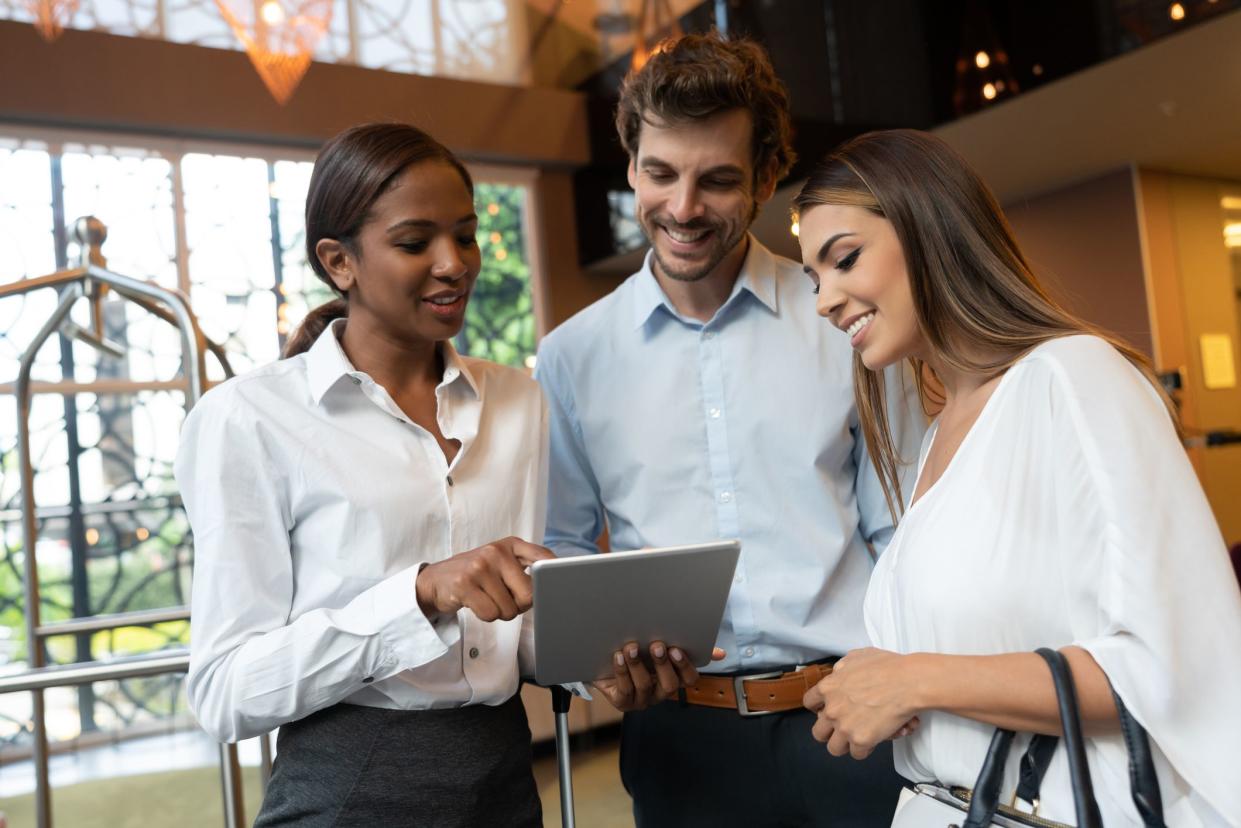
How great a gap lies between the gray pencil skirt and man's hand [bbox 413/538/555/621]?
195mm

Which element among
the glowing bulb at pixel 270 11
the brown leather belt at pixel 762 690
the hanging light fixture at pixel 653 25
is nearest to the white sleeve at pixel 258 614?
the brown leather belt at pixel 762 690

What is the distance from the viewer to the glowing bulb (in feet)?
13.8

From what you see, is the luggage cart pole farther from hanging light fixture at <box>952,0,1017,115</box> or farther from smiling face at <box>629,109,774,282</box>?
hanging light fixture at <box>952,0,1017,115</box>

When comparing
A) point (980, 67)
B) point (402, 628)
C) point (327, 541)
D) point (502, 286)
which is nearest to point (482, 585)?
point (402, 628)

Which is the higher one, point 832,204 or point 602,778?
point 832,204

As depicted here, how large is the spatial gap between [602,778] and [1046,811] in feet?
13.8

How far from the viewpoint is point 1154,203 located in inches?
216

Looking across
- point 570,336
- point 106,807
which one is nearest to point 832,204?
point 570,336

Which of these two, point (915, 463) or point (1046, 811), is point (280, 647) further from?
point (915, 463)

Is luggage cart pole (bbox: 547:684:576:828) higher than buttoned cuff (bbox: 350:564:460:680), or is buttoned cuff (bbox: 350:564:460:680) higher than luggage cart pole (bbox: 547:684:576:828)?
buttoned cuff (bbox: 350:564:460:680)

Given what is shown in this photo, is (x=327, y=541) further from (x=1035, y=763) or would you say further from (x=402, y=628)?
(x=1035, y=763)

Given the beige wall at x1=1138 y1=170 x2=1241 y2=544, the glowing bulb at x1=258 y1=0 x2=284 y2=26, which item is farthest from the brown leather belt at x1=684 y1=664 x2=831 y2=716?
the beige wall at x1=1138 y1=170 x2=1241 y2=544

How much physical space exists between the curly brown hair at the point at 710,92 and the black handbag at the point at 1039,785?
103 centimetres

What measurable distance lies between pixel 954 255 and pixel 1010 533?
1.15 feet
